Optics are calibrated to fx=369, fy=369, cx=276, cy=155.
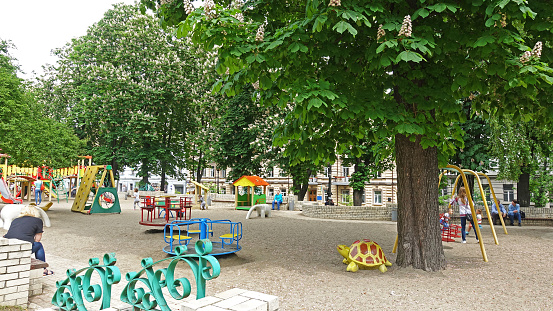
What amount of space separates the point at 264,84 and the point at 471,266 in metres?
6.41

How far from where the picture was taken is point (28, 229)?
6.44 meters

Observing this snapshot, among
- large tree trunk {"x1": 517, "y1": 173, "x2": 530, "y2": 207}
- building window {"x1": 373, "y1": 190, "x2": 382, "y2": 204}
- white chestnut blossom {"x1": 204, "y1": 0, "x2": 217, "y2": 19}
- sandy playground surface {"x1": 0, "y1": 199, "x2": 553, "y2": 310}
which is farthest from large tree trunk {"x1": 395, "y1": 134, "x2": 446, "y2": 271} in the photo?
building window {"x1": 373, "y1": 190, "x2": 382, "y2": 204}

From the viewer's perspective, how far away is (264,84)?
7.11 m

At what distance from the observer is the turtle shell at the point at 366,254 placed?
800cm

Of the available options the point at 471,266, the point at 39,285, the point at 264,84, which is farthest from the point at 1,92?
the point at 471,266

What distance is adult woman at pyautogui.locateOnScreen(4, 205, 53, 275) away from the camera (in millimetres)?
6336

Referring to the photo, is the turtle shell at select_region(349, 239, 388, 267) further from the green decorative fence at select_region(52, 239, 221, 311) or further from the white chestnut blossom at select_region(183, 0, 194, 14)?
the white chestnut blossom at select_region(183, 0, 194, 14)

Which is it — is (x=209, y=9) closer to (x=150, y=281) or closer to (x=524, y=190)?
(x=150, y=281)

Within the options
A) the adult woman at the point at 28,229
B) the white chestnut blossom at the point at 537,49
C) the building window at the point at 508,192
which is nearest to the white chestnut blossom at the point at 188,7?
the adult woman at the point at 28,229

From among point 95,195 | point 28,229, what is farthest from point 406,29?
point 95,195

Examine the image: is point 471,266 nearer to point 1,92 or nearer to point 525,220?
point 525,220

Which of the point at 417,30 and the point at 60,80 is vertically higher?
the point at 60,80

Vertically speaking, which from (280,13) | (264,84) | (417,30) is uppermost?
(280,13)

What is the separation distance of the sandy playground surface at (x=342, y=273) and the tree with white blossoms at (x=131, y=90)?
15455mm
